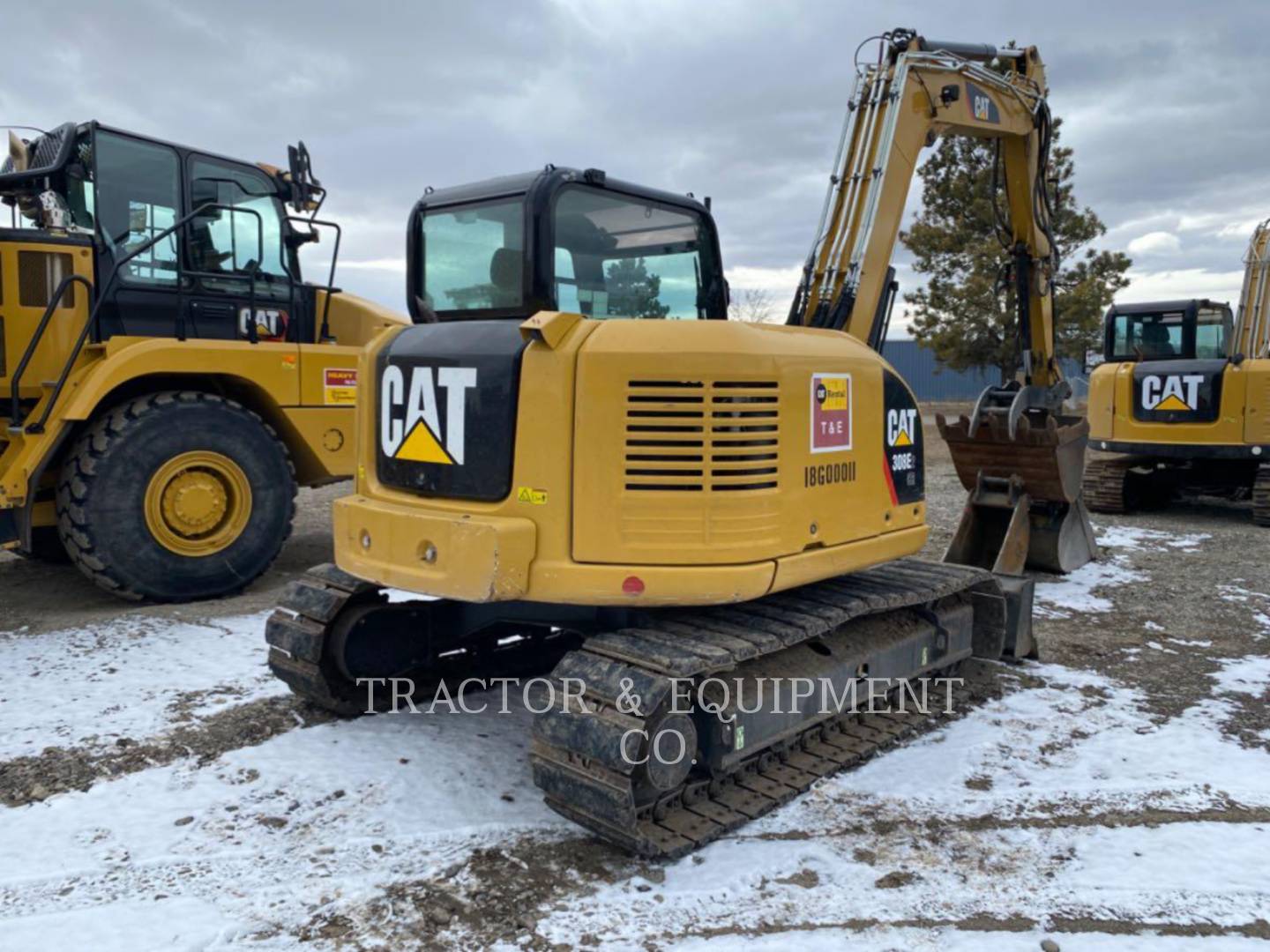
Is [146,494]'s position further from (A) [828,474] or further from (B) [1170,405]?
(B) [1170,405]

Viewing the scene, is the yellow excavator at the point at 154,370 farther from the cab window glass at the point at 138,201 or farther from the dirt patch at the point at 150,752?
the dirt patch at the point at 150,752

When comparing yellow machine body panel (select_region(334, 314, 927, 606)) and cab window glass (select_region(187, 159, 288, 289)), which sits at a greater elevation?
cab window glass (select_region(187, 159, 288, 289))

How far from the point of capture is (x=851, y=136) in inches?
231

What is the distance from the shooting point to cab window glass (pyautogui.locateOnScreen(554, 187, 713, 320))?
4.20 meters

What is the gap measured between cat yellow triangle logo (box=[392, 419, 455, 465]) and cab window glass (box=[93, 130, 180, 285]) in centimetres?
383

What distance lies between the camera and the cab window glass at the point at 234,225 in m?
7.20

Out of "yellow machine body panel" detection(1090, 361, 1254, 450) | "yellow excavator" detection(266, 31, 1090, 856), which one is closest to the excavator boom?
"yellow excavator" detection(266, 31, 1090, 856)

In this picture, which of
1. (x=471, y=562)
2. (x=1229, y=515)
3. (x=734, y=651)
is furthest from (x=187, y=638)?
(x=1229, y=515)

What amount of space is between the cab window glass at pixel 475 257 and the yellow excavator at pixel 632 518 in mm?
13

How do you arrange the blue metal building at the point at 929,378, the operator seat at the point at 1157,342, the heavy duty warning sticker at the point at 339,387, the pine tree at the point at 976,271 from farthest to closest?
1. the blue metal building at the point at 929,378
2. the pine tree at the point at 976,271
3. the operator seat at the point at 1157,342
4. the heavy duty warning sticker at the point at 339,387

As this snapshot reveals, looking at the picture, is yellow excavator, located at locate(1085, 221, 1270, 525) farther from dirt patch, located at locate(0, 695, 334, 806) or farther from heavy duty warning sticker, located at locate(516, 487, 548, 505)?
dirt patch, located at locate(0, 695, 334, 806)

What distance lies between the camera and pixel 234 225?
24.1 ft

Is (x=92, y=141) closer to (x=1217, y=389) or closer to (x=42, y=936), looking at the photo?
(x=42, y=936)

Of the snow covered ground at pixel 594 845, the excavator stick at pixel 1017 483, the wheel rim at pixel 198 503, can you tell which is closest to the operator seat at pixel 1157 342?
the excavator stick at pixel 1017 483
